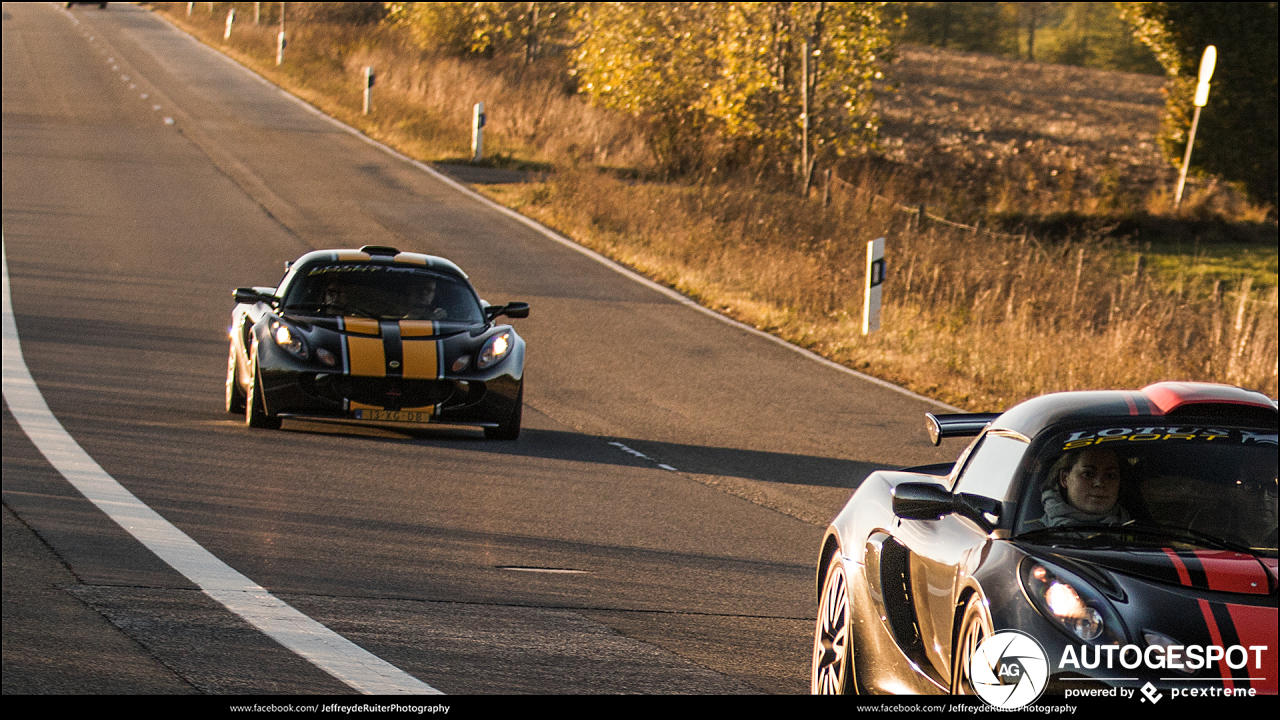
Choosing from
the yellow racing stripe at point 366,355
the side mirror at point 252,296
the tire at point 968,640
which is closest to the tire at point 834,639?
the tire at point 968,640

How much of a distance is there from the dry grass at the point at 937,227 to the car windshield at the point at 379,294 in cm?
531

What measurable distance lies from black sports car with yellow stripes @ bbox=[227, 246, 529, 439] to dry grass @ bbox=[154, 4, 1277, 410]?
203 inches

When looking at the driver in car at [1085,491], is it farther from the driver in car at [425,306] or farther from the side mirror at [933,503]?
the driver in car at [425,306]

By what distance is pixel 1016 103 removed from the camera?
195 feet

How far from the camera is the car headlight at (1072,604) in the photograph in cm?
316

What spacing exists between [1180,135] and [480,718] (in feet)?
139

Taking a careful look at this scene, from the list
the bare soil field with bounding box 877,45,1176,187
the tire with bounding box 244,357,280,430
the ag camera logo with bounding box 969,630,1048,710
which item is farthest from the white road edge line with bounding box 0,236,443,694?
the bare soil field with bounding box 877,45,1176,187

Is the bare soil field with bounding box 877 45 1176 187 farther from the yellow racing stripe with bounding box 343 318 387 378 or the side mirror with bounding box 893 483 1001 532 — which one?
the side mirror with bounding box 893 483 1001 532

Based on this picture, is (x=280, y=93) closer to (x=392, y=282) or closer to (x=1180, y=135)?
(x=1180, y=135)

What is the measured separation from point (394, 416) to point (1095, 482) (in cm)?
788

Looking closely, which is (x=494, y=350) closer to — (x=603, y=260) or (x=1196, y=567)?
(x=1196, y=567)

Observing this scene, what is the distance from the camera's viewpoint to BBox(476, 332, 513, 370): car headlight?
448 inches

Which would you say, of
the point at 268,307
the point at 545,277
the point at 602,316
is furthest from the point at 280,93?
the point at 268,307

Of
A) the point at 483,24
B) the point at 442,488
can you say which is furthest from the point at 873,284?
the point at 483,24
